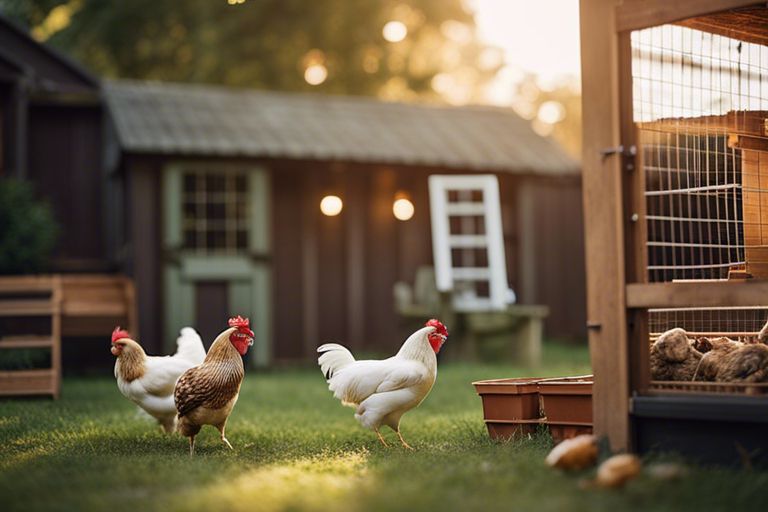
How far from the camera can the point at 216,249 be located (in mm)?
15219

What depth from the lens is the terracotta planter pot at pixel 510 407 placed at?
7.22m

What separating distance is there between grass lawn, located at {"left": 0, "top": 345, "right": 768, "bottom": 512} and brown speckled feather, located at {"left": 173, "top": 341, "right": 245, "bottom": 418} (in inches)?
13.9

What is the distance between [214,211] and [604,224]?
9.70 meters

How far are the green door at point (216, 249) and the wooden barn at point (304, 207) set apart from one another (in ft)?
0.07

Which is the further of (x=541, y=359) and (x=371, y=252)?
(x=371, y=252)

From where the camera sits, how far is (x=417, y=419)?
925 centimetres

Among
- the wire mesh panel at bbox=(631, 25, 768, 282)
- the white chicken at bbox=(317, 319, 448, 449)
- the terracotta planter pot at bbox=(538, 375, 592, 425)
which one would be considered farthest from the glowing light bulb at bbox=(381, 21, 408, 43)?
the terracotta planter pot at bbox=(538, 375, 592, 425)

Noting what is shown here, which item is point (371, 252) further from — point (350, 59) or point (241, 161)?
point (350, 59)

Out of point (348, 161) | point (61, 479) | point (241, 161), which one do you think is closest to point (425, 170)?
point (348, 161)

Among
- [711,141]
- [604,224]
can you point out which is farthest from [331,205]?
[604,224]

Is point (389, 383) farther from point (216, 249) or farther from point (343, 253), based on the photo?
point (343, 253)

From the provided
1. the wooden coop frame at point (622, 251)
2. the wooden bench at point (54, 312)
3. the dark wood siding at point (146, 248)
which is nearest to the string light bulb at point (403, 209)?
the dark wood siding at point (146, 248)

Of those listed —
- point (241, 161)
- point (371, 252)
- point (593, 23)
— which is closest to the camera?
point (593, 23)

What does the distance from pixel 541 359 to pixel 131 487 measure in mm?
10488
